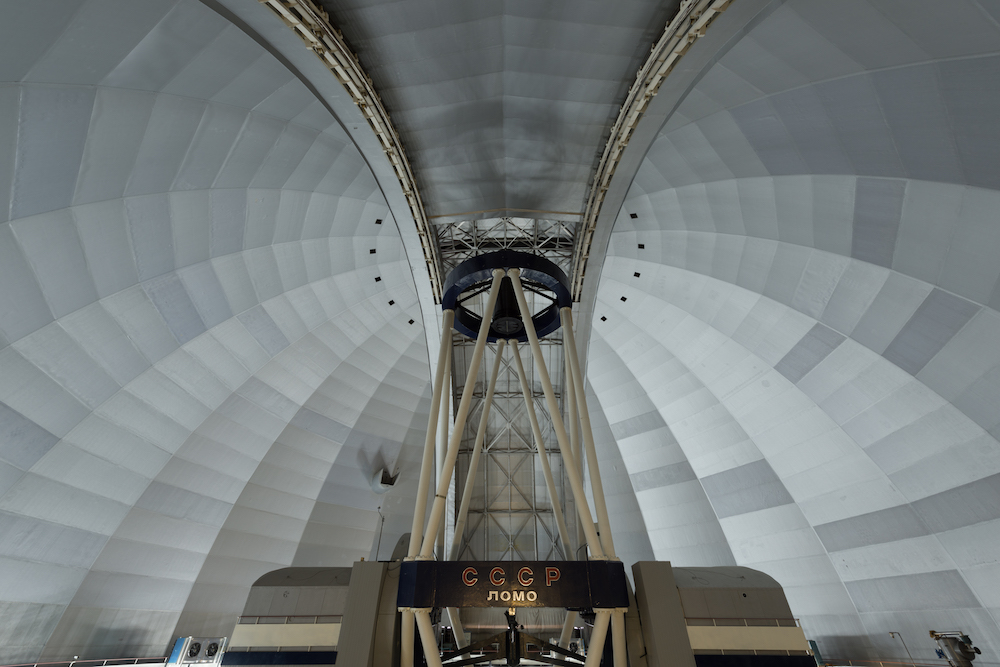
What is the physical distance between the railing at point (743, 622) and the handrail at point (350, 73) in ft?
52.4

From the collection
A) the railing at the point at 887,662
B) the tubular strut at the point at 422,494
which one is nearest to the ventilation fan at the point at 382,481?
the tubular strut at the point at 422,494

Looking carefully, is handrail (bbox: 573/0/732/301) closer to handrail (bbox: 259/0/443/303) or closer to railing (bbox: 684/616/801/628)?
handrail (bbox: 259/0/443/303)

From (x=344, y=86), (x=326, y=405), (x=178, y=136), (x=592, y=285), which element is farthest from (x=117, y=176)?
(x=592, y=285)

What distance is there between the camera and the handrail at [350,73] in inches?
416

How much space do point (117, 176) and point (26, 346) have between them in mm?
6586

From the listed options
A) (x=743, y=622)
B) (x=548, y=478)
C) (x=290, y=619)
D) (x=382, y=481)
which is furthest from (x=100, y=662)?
(x=743, y=622)

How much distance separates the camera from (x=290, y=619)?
12523mm

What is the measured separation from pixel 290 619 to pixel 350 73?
15377 millimetres

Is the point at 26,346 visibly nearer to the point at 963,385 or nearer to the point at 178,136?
the point at 178,136

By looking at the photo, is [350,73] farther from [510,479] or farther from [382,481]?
[382,481]

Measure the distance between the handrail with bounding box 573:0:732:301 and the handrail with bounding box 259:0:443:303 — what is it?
6.85 metres

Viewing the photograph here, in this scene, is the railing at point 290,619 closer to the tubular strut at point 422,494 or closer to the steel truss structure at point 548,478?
the tubular strut at point 422,494

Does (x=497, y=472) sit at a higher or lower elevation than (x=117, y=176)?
lower

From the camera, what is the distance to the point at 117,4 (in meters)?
9.97
